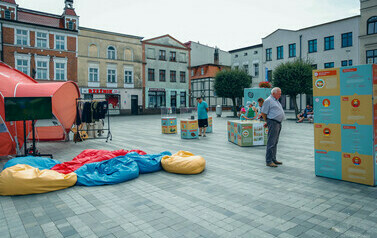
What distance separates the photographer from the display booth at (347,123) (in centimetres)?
526

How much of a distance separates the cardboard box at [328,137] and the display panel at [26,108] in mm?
7170

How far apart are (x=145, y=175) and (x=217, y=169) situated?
Answer: 5.97 ft

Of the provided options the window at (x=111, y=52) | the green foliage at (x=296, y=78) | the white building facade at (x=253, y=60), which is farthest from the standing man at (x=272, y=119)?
the white building facade at (x=253, y=60)

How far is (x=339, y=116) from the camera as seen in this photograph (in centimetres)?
567

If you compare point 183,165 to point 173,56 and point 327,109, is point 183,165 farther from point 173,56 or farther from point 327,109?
point 173,56

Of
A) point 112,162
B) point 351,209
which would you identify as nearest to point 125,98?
point 112,162

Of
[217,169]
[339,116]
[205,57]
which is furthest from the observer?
[205,57]

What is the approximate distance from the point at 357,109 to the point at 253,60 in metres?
41.9

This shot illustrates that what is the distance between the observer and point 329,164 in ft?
19.3

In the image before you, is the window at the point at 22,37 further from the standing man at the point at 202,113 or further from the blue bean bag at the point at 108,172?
the blue bean bag at the point at 108,172

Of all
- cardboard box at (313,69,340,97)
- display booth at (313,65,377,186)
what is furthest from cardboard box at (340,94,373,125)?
cardboard box at (313,69,340,97)

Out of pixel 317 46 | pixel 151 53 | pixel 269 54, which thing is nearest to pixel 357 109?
pixel 317 46

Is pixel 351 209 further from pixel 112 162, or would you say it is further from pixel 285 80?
pixel 285 80

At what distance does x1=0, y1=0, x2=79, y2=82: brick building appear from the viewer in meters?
30.4
